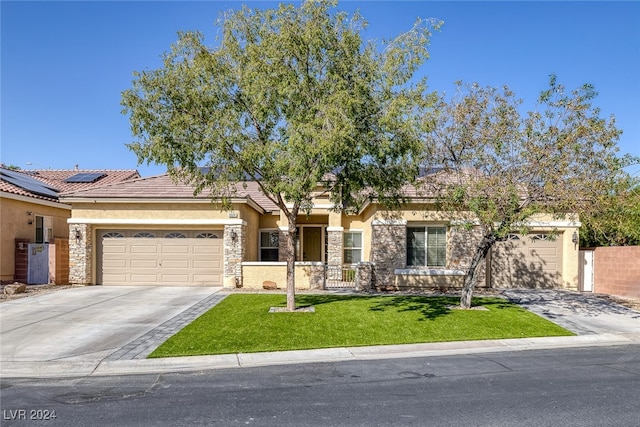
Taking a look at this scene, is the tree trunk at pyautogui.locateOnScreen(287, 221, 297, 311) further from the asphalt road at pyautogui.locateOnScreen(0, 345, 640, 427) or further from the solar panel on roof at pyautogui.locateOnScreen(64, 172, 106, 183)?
the solar panel on roof at pyautogui.locateOnScreen(64, 172, 106, 183)

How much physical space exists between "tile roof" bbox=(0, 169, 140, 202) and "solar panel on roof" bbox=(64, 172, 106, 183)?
9.2 inches

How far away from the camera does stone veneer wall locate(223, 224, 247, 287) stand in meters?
19.5

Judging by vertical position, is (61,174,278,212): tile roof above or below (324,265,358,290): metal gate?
above

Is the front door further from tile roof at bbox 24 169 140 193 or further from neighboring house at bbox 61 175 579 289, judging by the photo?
tile roof at bbox 24 169 140 193

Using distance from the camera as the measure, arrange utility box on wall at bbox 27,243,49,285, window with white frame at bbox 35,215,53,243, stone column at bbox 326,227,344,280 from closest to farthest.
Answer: utility box on wall at bbox 27,243,49,285
window with white frame at bbox 35,215,53,243
stone column at bbox 326,227,344,280

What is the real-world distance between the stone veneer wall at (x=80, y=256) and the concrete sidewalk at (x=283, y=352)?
494cm

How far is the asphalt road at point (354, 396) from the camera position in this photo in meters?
6.13

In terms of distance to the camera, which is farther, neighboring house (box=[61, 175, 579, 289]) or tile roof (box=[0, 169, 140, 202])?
tile roof (box=[0, 169, 140, 202])

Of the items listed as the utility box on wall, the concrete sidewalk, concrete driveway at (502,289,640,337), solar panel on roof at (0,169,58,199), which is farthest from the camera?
solar panel on roof at (0,169,58,199)

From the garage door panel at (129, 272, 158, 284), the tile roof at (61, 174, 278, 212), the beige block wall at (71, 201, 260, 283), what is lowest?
the garage door panel at (129, 272, 158, 284)

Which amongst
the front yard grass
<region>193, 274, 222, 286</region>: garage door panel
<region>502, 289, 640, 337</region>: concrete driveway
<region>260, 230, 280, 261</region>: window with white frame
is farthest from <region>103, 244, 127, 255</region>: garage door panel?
<region>502, 289, 640, 337</region>: concrete driveway

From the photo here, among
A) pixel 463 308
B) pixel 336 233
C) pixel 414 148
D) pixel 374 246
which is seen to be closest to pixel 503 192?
pixel 414 148

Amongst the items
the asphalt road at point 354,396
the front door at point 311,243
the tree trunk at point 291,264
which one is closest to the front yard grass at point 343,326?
the tree trunk at point 291,264

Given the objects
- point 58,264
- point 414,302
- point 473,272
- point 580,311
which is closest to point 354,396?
point 473,272
